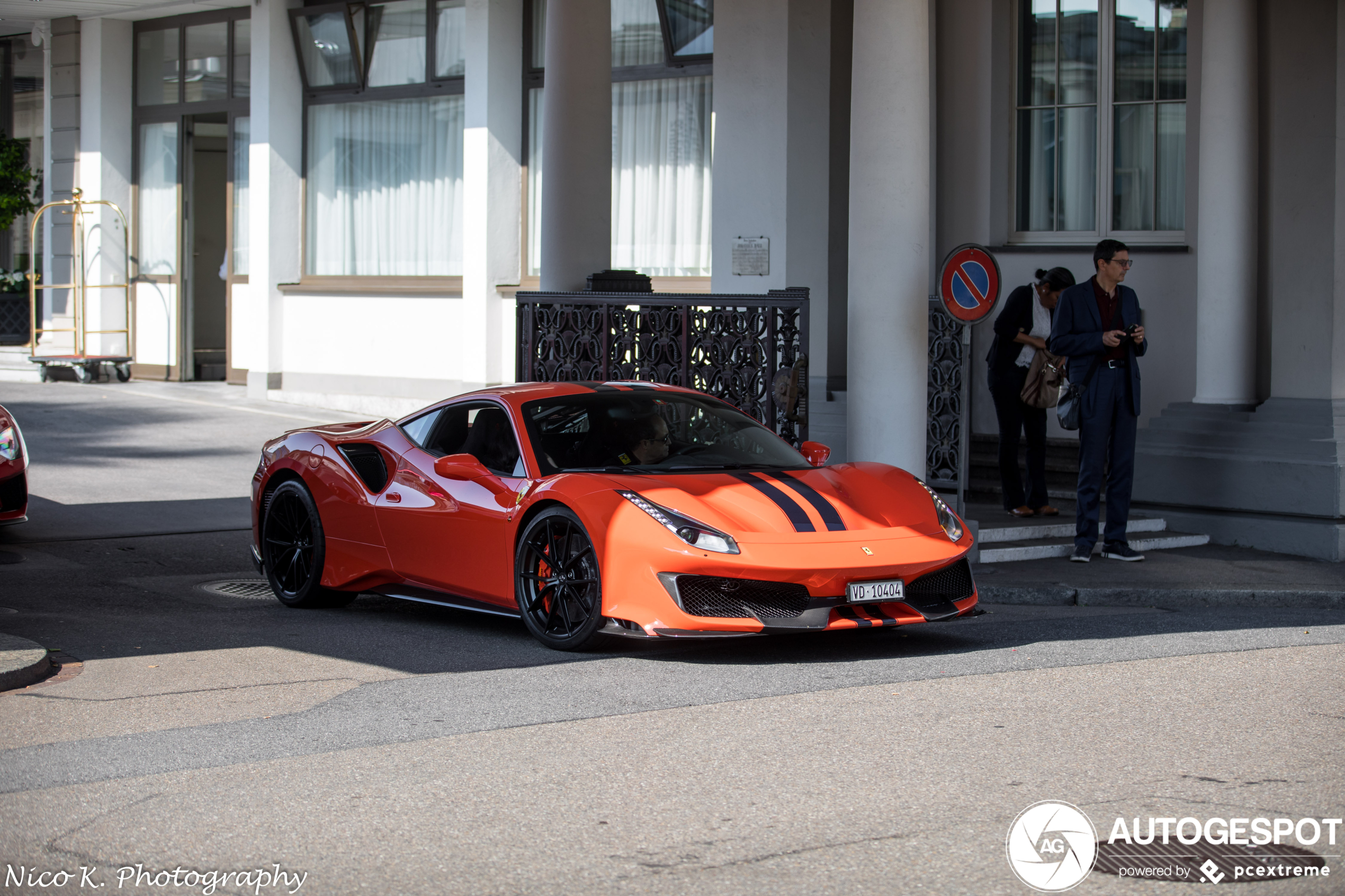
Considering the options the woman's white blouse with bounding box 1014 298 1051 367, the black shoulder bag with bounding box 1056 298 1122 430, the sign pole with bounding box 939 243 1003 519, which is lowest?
the black shoulder bag with bounding box 1056 298 1122 430

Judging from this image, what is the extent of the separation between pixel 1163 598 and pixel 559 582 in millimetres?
4153

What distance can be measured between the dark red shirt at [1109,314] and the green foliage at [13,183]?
19.2 m

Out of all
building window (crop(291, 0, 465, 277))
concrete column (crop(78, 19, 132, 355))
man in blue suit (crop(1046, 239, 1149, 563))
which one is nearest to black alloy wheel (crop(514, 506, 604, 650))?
man in blue suit (crop(1046, 239, 1149, 563))

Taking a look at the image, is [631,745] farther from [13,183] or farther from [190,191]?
[13,183]

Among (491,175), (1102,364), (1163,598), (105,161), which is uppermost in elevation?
(105,161)

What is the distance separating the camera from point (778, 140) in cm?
1515

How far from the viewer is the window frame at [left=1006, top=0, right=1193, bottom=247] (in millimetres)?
13695

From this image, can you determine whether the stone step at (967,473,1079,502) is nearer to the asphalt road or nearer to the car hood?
the asphalt road

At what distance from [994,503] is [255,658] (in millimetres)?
7348

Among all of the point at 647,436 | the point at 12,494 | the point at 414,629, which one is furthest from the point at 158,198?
the point at 647,436

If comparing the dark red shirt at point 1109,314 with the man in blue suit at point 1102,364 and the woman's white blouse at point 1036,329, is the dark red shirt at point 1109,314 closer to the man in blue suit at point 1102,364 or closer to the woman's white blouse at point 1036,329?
the man in blue suit at point 1102,364

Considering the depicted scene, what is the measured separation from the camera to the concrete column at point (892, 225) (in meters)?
11.1

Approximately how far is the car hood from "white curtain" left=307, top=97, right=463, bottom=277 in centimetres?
1320

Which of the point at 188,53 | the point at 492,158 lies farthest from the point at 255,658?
the point at 188,53
